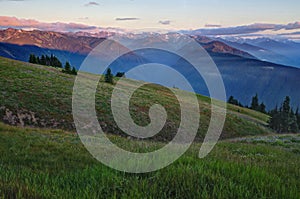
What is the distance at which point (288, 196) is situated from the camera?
486cm

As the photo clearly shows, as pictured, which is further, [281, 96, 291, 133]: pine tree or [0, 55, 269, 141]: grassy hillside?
[281, 96, 291, 133]: pine tree

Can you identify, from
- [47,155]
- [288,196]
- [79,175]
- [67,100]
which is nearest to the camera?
[288,196]

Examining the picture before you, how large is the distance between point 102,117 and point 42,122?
9524 millimetres

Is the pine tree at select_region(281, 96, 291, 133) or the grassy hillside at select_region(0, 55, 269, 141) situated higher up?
the grassy hillside at select_region(0, 55, 269, 141)

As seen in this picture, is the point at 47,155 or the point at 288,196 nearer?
the point at 288,196

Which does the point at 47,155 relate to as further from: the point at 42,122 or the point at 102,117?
the point at 102,117

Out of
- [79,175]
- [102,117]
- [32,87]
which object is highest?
[79,175]

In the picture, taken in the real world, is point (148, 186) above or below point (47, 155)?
above

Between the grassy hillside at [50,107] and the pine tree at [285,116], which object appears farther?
the pine tree at [285,116]

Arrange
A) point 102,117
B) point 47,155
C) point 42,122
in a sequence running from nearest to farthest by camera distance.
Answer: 1. point 47,155
2. point 42,122
3. point 102,117

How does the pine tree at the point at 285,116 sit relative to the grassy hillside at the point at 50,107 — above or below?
below

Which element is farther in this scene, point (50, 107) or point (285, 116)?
point (285, 116)

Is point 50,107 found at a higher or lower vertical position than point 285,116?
higher

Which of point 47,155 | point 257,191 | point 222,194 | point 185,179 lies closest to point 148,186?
point 185,179
